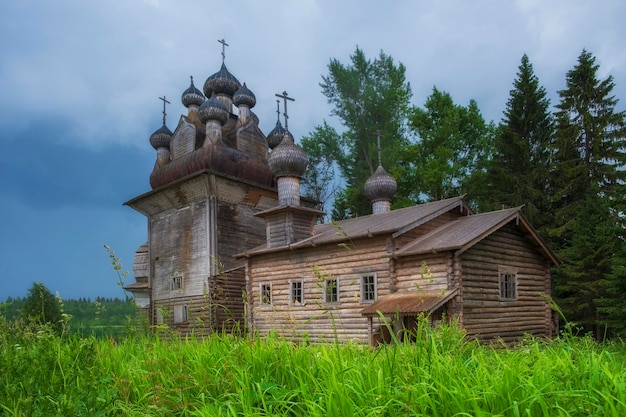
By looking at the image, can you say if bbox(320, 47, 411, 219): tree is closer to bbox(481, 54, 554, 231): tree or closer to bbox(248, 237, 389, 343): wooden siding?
bbox(481, 54, 554, 231): tree

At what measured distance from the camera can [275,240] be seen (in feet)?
68.0

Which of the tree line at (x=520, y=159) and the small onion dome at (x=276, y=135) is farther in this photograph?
the small onion dome at (x=276, y=135)

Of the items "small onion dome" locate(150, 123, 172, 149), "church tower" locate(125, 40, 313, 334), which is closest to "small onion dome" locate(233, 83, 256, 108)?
"church tower" locate(125, 40, 313, 334)

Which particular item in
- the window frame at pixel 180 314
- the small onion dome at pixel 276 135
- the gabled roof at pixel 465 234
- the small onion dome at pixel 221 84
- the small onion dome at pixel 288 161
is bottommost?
the window frame at pixel 180 314

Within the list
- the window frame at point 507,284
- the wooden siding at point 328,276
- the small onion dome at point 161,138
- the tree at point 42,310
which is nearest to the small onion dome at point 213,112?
the small onion dome at point 161,138

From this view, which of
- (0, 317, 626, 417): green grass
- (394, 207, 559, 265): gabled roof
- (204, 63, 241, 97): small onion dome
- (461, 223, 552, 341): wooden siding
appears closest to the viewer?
(0, 317, 626, 417): green grass

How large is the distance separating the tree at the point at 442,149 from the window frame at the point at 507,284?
494 inches

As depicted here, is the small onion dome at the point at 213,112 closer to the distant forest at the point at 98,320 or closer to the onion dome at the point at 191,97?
the onion dome at the point at 191,97

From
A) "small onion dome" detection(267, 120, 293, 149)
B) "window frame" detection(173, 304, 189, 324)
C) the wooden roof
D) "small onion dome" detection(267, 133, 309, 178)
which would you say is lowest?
"window frame" detection(173, 304, 189, 324)

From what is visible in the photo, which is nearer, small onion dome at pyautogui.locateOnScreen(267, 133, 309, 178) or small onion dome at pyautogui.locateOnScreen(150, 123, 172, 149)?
small onion dome at pyautogui.locateOnScreen(267, 133, 309, 178)

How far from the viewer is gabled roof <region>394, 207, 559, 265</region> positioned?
590 inches

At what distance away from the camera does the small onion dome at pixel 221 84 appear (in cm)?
2945

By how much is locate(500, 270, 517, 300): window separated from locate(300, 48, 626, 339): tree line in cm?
294

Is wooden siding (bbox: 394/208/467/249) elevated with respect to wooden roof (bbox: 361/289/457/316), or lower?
elevated
